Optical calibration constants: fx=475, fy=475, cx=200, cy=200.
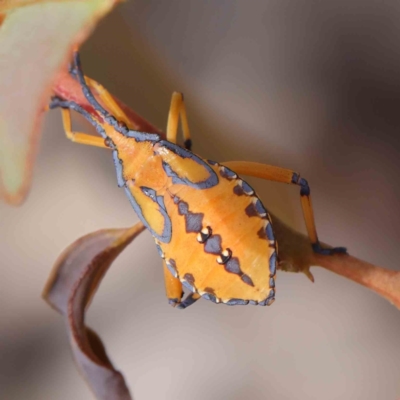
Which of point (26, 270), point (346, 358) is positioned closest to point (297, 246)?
point (346, 358)

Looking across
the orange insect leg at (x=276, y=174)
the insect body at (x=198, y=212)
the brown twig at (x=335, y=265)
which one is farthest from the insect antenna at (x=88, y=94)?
the brown twig at (x=335, y=265)

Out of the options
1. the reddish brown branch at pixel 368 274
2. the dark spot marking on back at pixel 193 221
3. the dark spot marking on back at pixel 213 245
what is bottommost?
the reddish brown branch at pixel 368 274

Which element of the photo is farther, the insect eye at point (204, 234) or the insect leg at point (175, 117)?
the insect leg at point (175, 117)

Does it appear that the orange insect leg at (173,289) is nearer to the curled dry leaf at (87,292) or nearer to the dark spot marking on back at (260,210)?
the curled dry leaf at (87,292)

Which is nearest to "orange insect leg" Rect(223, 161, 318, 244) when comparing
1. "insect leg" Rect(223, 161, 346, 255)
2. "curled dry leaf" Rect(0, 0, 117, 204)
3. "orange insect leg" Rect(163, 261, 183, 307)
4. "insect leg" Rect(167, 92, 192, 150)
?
"insect leg" Rect(223, 161, 346, 255)

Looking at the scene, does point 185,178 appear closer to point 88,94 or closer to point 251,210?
point 251,210

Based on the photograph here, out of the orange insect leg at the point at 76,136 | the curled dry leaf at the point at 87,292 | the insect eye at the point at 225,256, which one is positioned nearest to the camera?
the insect eye at the point at 225,256
